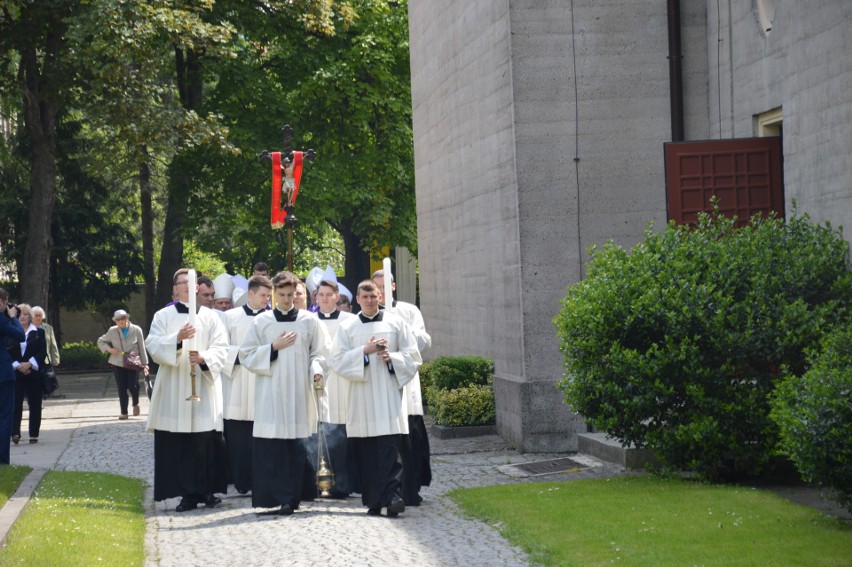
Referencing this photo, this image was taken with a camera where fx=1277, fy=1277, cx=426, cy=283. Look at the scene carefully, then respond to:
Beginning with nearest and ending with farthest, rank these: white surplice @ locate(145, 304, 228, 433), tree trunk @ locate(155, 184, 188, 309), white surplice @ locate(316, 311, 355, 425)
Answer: white surplice @ locate(145, 304, 228, 433) < white surplice @ locate(316, 311, 355, 425) < tree trunk @ locate(155, 184, 188, 309)

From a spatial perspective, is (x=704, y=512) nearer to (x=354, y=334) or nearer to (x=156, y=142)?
(x=354, y=334)

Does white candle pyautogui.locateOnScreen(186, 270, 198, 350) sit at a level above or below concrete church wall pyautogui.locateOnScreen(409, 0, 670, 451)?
below

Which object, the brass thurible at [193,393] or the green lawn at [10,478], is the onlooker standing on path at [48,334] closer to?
the green lawn at [10,478]

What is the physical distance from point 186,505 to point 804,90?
21.8ft

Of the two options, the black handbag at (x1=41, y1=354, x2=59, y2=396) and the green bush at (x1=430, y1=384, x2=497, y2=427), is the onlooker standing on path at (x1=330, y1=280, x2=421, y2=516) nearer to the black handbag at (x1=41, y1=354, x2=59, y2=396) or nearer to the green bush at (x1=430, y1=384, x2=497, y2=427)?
the green bush at (x1=430, y1=384, x2=497, y2=427)

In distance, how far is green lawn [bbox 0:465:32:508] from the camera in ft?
37.8

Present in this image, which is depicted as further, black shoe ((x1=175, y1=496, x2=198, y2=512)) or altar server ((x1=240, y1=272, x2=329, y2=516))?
black shoe ((x1=175, y1=496, x2=198, y2=512))

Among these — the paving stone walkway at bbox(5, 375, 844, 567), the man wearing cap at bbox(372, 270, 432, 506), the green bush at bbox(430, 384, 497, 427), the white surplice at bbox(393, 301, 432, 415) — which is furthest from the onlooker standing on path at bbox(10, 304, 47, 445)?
the man wearing cap at bbox(372, 270, 432, 506)

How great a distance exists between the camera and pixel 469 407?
1609 centimetres

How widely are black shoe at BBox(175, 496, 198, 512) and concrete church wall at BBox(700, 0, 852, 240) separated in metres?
5.92

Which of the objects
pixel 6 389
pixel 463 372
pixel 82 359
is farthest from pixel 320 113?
pixel 6 389

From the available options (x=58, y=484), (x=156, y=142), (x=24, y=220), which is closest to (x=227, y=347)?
(x=58, y=484)

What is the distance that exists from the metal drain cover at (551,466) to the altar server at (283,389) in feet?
9.48

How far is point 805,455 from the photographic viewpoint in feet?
28.0
